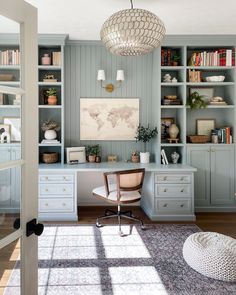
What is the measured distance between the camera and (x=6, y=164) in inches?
49.2

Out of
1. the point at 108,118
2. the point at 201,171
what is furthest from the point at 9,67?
the point at 201,171

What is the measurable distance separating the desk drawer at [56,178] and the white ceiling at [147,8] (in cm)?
208

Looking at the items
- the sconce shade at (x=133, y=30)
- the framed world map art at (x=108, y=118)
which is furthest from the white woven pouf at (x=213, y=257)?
the framed world map art at (x=108, y=118)

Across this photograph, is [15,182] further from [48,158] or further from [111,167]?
[48,158]

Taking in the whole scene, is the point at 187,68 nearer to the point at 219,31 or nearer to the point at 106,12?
the point at 219,31

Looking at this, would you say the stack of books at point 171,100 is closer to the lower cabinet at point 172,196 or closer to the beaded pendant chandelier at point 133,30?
the lower cabinet at point 172,196

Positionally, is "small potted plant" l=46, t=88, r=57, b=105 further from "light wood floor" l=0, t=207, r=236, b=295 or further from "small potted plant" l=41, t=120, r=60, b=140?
"light wood floor" l=0, t=207, r=236, b=295

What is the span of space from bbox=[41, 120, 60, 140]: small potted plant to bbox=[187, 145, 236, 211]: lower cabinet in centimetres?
215

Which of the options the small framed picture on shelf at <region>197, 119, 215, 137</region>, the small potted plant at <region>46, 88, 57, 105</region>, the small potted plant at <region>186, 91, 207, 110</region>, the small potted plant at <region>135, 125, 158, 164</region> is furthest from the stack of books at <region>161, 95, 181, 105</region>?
the small potted plant at <region>46, 88, 57, 105</region>

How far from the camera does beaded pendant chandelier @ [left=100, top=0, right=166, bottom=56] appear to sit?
8.27ft

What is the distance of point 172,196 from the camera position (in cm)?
440

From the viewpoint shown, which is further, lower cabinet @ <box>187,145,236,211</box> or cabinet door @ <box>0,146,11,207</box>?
lower cabinet @ <box>187,145,236,211</box>

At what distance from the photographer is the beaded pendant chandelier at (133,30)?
2520 mm

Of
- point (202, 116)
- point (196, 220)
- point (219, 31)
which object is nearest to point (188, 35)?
point (219, 31)
